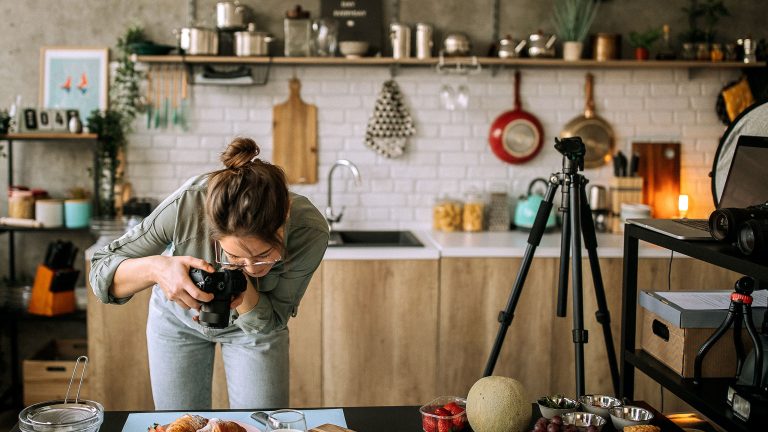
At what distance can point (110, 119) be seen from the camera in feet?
14.7

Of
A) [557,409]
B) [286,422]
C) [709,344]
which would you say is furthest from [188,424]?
[709,344]

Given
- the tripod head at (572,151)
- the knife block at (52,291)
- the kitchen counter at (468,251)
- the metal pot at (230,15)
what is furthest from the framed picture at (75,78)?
the tripod head at (572,151)

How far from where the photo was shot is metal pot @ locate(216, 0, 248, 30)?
439cm

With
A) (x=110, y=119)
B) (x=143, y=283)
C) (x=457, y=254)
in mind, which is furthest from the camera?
(x=110, y=119)

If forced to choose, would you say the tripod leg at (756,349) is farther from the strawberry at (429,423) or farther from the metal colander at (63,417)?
the metal colander at (63,417)

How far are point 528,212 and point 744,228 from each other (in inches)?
111

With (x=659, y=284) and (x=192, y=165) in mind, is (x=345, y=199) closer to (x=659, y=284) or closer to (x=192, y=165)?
(x=192, y=165)

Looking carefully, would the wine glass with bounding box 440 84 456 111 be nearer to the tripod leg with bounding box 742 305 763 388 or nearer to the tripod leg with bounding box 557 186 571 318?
the tripod leg with bounding box 557 186 571 318

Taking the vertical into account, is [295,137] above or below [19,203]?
above

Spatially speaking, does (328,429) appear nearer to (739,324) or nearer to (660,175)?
(739,324)

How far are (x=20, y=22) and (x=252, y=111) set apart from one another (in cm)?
136

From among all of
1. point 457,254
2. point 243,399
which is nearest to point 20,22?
point 457,254

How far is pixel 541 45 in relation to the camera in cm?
450

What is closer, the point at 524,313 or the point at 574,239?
the point at 574,239
